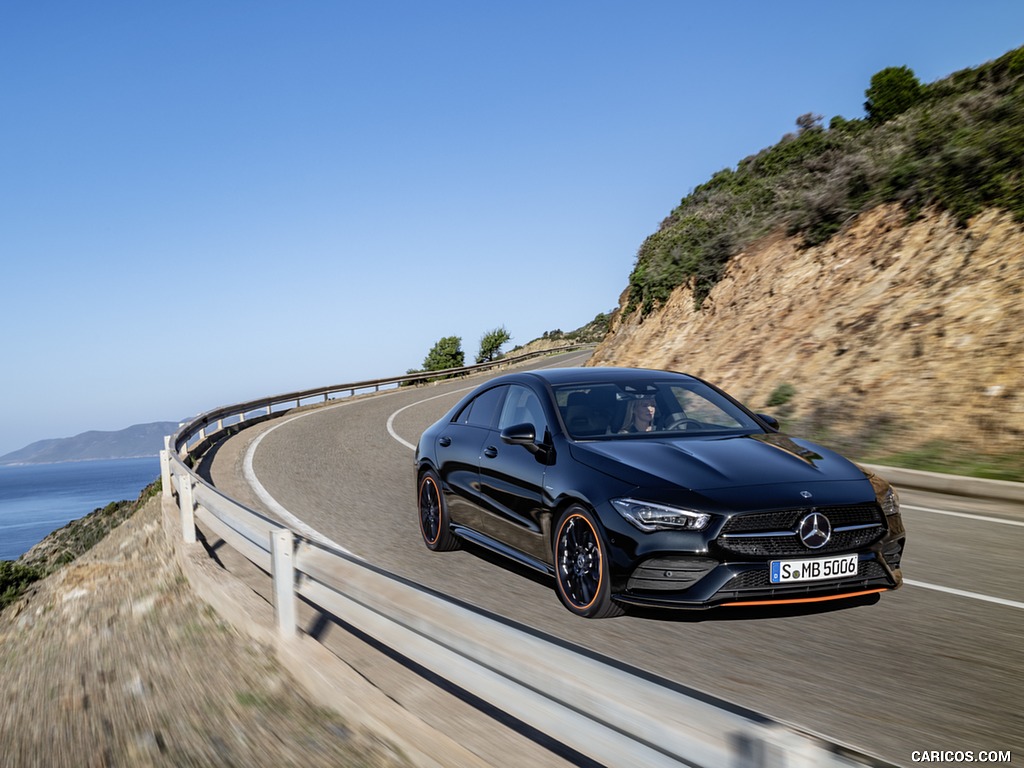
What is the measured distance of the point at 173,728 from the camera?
168 inches

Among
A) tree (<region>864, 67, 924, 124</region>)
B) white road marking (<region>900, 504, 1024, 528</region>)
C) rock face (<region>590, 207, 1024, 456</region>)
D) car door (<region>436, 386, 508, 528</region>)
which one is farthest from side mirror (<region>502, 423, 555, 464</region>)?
tree (<region>864, 67, 924, 124</region>)

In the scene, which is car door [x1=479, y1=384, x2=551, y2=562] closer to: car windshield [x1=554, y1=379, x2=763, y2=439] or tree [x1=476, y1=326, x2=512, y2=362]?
car windshield [x1=554, y1=379, x2=763, y2=439]

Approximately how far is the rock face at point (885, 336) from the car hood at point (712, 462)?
685 cm

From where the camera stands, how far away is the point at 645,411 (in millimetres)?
6816

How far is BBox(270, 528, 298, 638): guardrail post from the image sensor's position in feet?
16.0

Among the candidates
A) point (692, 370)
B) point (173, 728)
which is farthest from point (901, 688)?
point (692, 370)

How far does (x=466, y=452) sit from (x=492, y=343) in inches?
2638

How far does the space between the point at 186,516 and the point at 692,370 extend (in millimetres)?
13742

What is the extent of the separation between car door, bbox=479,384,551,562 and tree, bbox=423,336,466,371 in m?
73.9

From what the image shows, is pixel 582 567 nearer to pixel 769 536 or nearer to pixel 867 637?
pixel 769 536

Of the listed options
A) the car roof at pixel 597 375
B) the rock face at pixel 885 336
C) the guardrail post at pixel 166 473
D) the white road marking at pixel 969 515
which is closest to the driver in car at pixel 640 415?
the car roof at pixel 597 375

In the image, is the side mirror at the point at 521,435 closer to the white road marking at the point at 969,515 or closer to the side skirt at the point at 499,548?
the side skirt at the point at 499,548

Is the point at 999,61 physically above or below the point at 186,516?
above

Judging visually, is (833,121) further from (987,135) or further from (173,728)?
(173,728)
